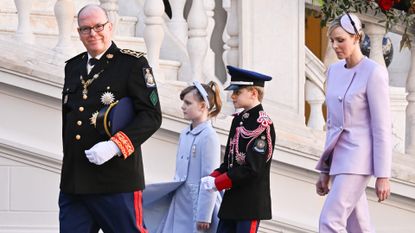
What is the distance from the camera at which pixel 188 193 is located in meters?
9.21

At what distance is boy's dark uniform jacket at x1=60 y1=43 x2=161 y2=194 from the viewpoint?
7922 millimetres

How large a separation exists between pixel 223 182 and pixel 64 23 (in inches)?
66.1

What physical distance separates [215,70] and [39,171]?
1708mm

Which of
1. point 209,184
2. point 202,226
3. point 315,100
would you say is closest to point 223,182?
point 209,184

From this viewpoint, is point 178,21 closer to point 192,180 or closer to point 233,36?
point 233,36

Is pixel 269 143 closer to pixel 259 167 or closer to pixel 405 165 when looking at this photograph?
pixel 259 167

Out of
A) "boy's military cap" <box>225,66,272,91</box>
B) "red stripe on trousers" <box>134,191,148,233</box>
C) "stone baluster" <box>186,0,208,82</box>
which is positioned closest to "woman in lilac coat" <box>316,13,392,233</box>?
"boy's military cap" <box>225,66,272,91</box>

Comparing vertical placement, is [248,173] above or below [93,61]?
below

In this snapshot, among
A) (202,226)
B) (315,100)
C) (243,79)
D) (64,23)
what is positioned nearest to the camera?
(243,79)

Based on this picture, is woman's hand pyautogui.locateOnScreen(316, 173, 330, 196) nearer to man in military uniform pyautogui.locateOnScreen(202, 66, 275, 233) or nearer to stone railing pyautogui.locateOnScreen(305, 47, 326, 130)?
man in military uniform pyautogui.locateOnScreen(202, 66, 275, 233)

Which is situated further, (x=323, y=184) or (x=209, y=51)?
(x=209, y=51)

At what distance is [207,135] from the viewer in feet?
30.0

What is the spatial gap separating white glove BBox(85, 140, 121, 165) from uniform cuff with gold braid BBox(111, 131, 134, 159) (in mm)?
20

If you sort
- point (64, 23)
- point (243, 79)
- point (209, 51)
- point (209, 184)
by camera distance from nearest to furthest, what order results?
point (209, 184)
point (243, 79)
point (64, 23)
point (209, 51)
